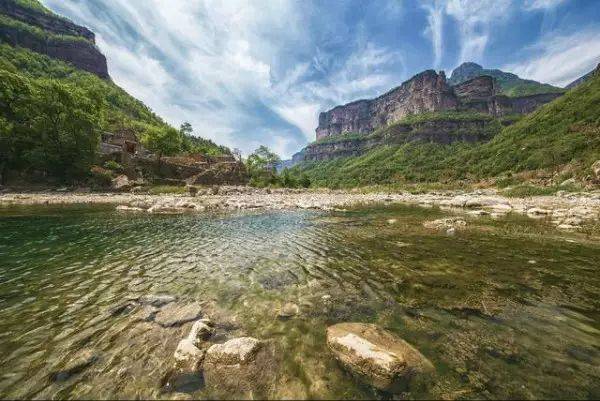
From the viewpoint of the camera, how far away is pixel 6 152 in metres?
35.3

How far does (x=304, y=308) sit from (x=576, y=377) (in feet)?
14.1

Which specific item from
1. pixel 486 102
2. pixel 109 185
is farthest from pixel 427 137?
pixel 109 185

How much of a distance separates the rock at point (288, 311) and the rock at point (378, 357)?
3.61ft

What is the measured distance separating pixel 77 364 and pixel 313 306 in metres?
4.14

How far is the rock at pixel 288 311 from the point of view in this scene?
209 inches

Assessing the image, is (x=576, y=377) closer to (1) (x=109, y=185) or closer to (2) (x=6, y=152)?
(1) (x=109, y=185)

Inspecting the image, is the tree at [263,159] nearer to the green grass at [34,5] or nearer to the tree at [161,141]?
the tree at [161,141]

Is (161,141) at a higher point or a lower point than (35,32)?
lower

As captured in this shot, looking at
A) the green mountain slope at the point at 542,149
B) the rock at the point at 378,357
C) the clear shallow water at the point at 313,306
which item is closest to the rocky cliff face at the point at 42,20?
the green mountain slope at the point at 542,149

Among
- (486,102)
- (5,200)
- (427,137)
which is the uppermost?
(486,102)

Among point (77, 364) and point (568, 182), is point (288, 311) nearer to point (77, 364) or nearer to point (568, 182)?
point (77, 364)

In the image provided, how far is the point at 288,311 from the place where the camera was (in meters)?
5.49

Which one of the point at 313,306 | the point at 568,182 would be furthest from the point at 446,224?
the point at 568,182

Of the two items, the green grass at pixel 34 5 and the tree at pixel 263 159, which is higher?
the green grass at pixel 34 5
